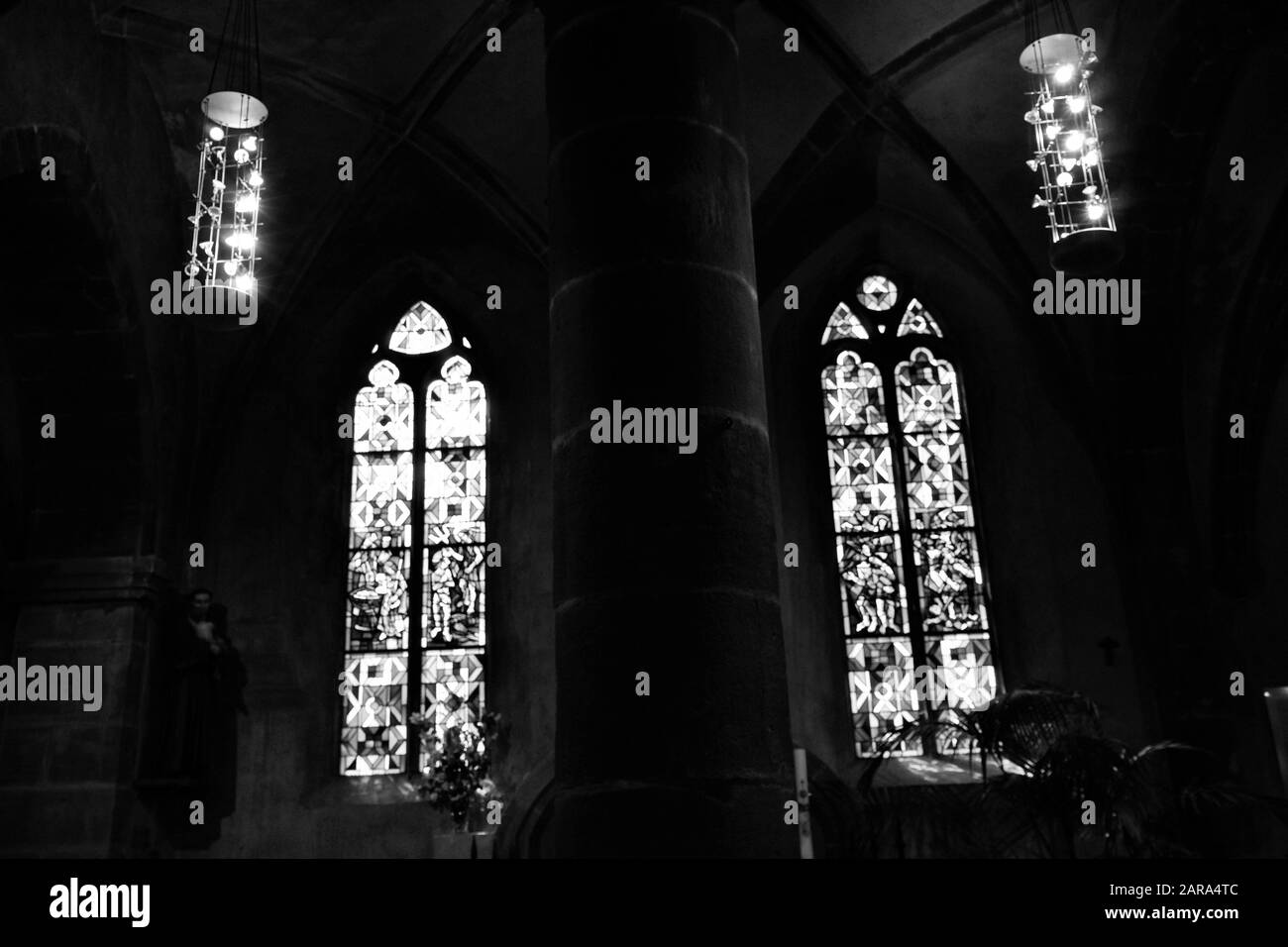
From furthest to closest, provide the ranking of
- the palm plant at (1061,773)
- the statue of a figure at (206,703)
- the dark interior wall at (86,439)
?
1. the statue of a figure at (206,703)
2. the dark interior wall at (86,439)
3. the palm plant at (1061,773)

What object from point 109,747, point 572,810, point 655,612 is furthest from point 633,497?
point 109,747

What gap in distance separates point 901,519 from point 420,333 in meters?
4.36

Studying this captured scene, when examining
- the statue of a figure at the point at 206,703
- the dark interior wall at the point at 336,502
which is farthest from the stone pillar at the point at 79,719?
the dark interior wall at the point at 336,502

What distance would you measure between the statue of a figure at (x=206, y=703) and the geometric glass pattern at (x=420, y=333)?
268 centimetres

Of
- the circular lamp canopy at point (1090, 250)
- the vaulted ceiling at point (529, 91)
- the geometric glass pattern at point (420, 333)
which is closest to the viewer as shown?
the circular lamp canopy at point (1090, 250)

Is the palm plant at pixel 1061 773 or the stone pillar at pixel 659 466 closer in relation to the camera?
the stone pillar at pixel 659 466

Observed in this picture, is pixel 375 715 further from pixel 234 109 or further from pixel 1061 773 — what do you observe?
pixel 1061 773

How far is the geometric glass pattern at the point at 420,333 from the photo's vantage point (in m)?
10.7

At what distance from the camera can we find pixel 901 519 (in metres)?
9.97

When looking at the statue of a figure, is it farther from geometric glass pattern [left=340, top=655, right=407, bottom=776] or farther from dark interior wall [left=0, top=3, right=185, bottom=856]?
geometric glass pattern [left=340, top=655, right=407, bottom=776]

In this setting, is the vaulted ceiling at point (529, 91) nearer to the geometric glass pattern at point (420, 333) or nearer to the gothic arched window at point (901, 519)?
the geometric glass pattern at point (420, 333)

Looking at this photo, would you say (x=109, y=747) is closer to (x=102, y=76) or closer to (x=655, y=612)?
(x=102, y=76)

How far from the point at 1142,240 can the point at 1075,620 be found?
9.62 ft

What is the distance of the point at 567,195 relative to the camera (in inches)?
178
